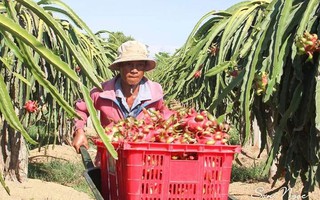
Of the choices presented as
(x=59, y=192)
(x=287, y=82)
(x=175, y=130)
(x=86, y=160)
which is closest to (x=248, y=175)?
(x=59, y=192)

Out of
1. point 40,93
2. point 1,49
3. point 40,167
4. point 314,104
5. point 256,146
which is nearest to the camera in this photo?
point 314,104

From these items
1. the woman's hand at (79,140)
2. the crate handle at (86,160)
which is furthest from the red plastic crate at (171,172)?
the woman's hand at (79,140)

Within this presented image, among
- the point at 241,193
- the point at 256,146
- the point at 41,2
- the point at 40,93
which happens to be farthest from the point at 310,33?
the point at 256,146

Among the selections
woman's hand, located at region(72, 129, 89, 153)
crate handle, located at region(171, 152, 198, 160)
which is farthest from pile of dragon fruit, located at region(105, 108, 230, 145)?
woman's hand, located at region(72, 129, 89, 153)

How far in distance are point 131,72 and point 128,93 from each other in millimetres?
121

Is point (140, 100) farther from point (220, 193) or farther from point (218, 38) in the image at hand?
point (218, 38)

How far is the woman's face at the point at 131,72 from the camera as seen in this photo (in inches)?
130

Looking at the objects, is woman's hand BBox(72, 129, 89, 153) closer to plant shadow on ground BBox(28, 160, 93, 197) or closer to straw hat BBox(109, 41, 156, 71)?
straw hat BBox(109, 41, 156, 71)

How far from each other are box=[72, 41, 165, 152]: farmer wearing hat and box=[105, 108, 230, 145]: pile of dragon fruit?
889 mm

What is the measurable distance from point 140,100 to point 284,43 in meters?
0.85

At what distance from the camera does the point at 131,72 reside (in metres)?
3.31

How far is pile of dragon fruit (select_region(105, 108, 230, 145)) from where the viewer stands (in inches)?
87.4

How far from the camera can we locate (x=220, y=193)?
2.18 m

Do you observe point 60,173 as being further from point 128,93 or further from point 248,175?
point 128,93
